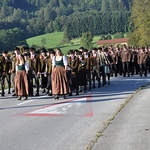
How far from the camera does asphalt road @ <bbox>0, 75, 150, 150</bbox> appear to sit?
9039mm

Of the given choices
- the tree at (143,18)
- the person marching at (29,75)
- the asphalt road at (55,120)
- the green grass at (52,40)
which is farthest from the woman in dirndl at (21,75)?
the green grass at (52,40)

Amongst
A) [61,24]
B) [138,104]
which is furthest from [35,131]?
[61,24]

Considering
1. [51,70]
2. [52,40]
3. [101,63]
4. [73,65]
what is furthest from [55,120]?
[52,40]

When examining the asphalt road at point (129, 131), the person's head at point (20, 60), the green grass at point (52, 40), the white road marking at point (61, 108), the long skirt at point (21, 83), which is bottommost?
the white road marking at point (61, 108)

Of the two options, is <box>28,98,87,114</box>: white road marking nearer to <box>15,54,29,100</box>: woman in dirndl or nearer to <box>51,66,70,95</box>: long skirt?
<box>51,66,70,95</box>: long skirt

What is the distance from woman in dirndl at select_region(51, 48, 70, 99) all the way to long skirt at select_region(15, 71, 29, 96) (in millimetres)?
1005

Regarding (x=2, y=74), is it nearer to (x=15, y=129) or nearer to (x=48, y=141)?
(x=15, y=129)

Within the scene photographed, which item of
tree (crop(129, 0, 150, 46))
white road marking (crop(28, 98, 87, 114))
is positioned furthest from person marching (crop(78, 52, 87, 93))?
tree (crop(129, 0, 150, 46))

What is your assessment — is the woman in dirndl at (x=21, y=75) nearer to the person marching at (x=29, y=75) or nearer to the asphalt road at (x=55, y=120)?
the person marching at (x=29, y=75)

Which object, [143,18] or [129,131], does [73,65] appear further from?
[143,18]

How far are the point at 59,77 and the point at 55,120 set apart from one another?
195 inches

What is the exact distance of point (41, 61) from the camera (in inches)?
749

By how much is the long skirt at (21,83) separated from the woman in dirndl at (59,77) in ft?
3.30

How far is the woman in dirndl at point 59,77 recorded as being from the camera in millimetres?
16641
